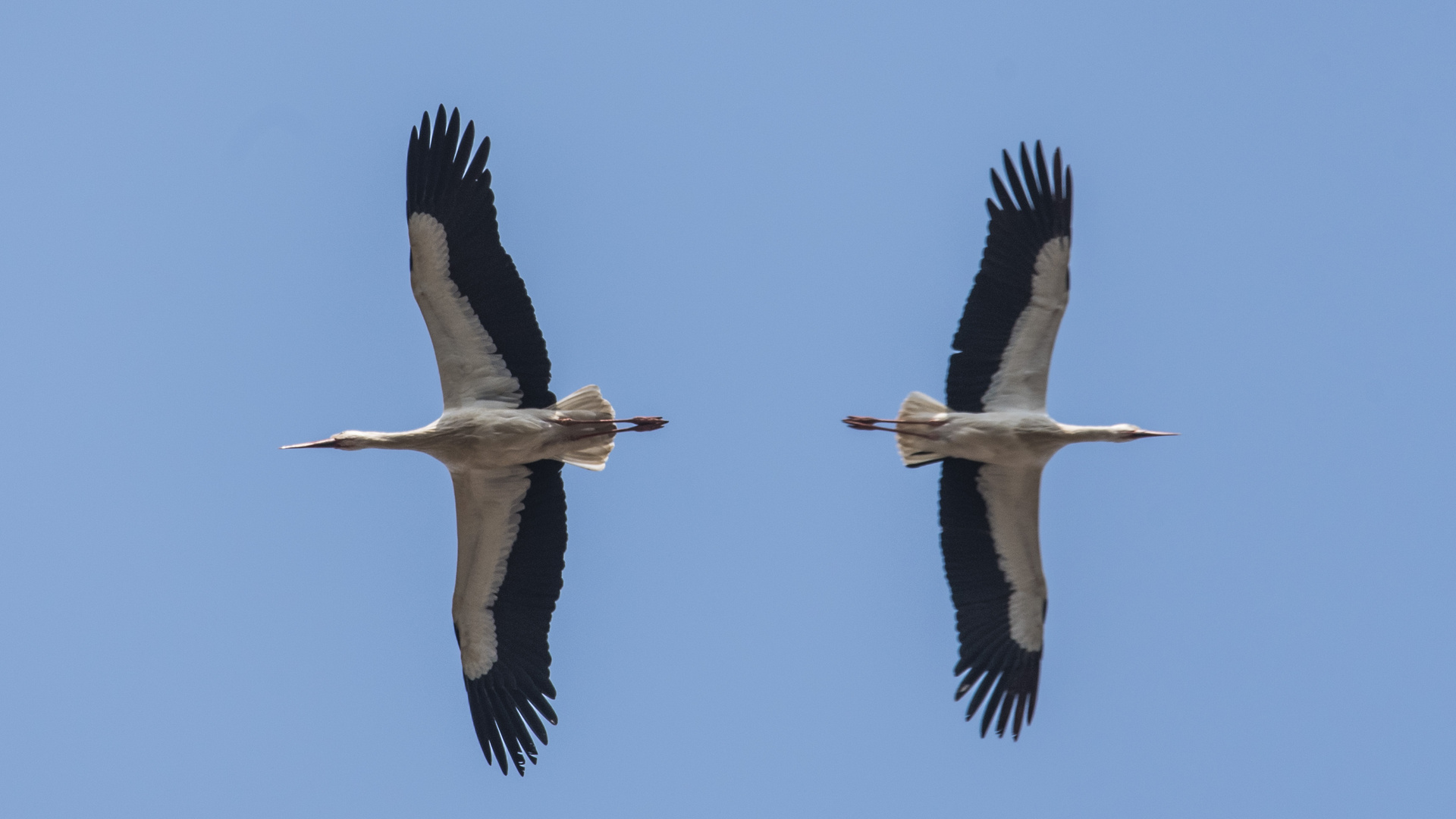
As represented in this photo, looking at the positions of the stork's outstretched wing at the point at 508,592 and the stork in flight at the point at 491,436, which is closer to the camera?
the stork in flight at the point at 491,436

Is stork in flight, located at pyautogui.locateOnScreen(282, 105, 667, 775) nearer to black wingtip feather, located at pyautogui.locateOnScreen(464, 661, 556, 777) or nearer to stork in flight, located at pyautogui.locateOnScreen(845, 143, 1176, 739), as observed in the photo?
black wingtip feather, located at pyautogui.locateOnScreen(464, 661, 556, 777)

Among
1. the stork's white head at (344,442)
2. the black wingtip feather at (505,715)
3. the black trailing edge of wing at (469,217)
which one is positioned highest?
the black trailing edge of wing at (469,217)

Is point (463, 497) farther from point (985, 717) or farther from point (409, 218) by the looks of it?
point (985, 717)

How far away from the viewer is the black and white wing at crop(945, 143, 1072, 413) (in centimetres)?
1283

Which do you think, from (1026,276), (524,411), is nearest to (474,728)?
(524,411)

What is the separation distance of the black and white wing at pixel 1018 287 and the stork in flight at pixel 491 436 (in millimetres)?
2273

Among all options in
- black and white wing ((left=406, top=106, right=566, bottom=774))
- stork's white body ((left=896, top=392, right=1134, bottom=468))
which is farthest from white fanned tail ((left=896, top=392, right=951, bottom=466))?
black and white wing ((left=406, top=106, right=566, bottom=774))

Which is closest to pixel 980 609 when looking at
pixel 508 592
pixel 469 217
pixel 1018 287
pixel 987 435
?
pixel 987 435

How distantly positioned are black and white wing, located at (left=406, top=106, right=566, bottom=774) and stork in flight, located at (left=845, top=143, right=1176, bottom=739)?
7.95 ft

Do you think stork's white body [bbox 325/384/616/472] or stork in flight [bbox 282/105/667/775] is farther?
stork's white body [bbox 325/384/616/472]

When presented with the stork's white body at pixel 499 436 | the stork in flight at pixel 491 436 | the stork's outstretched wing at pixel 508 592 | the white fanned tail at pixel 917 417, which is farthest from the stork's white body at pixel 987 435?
the stork's outstretched wing at pixel 508 592

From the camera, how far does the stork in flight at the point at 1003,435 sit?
12.9 m

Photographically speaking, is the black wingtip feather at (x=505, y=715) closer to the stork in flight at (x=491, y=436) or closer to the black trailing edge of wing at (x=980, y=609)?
the stork in flight at (x=491, y=436)

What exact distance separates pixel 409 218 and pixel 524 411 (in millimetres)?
1477
